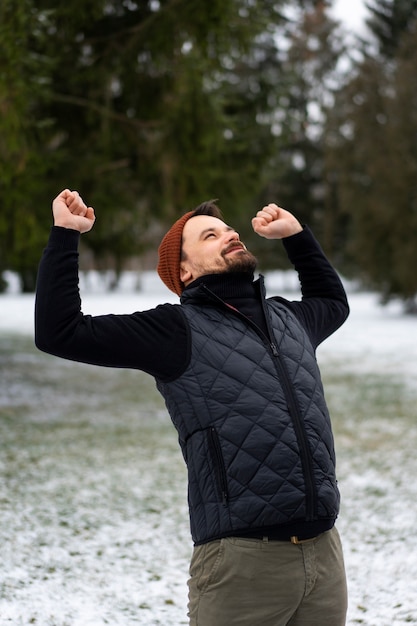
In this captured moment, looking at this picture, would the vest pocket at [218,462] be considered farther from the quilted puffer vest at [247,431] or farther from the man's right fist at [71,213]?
the man's right fist at [71,213]

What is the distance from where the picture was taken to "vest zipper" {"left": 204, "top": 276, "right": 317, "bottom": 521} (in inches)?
79.5

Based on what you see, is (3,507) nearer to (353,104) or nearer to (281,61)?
(353,104)

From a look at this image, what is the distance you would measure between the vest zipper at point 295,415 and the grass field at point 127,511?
2.23 m

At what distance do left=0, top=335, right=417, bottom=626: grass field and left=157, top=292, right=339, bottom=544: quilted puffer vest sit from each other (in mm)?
2180

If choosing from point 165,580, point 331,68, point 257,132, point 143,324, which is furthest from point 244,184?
point 331,68

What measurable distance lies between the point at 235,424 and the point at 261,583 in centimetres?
41

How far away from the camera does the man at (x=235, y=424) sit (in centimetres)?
199

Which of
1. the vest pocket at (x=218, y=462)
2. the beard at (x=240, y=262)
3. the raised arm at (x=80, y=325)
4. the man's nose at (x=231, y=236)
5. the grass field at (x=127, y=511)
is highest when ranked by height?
the man's nose at (x=231, y=236)

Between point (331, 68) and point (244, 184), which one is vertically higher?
point (331, 68)

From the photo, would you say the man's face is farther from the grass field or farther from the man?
the grass field

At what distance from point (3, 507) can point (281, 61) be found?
30.1m

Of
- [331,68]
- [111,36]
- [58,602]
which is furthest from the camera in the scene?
[331,68]

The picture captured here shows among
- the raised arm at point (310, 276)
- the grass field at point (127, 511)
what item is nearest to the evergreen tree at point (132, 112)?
the grass field at point (127, 511)

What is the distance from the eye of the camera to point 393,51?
30.0m
